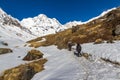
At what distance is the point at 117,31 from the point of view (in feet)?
223

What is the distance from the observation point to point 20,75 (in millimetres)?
Answer: 32875

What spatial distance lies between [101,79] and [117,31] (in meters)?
45.6

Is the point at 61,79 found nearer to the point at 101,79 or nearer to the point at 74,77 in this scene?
the point at 74,77

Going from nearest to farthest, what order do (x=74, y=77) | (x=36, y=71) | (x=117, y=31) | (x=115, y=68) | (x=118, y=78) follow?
(x=118, y=78) < (x=74, y=77) < (x=115, y=68) < (x=36, y=71) < (x=117, y=31)

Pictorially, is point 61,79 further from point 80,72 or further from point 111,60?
point 111,60

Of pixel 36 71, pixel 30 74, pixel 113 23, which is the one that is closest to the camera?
pixel 30 74

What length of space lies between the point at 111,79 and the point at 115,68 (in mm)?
5446

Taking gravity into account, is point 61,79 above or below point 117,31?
below

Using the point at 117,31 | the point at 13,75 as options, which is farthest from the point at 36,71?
the point at 117,31

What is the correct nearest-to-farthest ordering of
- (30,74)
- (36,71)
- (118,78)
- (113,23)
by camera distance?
(118,78) < (30,74) < (36,71) < (113,23)

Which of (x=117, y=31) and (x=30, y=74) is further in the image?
(x=117, y=31)

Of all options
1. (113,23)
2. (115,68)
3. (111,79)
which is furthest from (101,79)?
(113,23)

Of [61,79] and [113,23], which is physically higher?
[113,23]

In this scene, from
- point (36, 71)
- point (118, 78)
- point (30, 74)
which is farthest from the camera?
point (36, 71)
